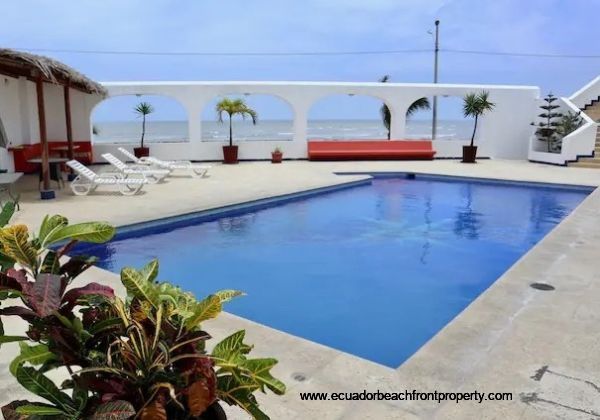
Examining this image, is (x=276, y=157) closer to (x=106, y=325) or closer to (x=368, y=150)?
(x=368, y=150)

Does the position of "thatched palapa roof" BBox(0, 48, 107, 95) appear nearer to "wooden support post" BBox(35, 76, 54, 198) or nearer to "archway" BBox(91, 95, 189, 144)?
"wooden support post" BBox(35, 76, 54, 198)

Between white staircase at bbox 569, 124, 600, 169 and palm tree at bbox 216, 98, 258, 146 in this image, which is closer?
white staircase at bbox 569, 124, 600, 169

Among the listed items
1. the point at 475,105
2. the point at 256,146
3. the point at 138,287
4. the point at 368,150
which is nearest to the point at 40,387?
the point at 138,287

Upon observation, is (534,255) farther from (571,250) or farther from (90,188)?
(90,188)

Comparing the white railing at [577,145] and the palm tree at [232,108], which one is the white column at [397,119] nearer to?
the white railing at [577,145]

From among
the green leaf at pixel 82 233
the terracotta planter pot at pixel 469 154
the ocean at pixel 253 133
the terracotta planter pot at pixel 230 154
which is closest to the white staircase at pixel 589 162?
the terracotta planter pot at pixel 469 154

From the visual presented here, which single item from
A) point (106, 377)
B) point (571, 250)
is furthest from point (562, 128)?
point (106, 377)

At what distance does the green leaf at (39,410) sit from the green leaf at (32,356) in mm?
143

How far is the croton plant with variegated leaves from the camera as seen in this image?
5.03 feet

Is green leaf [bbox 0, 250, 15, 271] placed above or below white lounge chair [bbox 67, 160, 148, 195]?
above

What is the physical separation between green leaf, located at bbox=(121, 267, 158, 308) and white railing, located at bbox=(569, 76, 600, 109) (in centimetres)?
2118

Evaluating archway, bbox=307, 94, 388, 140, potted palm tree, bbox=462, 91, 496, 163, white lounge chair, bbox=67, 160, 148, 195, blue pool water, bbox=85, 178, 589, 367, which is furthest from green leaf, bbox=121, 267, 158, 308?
potted palm tree, bbox=462, 91, 496, 163

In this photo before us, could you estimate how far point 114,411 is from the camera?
1423 millimetres

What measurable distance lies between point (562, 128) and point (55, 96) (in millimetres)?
15496
